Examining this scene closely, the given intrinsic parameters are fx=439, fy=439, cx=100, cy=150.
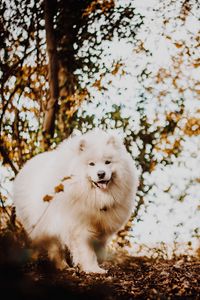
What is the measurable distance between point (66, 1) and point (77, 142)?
12.2 ft

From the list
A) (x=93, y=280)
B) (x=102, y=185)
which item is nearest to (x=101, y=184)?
(x=102, y=185)

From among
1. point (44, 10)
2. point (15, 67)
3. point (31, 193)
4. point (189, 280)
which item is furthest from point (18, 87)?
point (189, 280)

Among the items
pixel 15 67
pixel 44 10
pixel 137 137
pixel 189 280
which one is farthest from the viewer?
pixel 137 137

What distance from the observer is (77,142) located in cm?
504

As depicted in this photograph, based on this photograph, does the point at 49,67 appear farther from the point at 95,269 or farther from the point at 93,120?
the point at 95,269

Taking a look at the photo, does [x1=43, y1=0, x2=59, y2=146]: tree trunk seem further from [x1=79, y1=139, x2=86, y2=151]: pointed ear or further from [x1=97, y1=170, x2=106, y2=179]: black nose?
[x1=97, y1=170, x2=106, y2=179]: black nose

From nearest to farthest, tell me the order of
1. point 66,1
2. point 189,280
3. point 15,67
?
point 189,280 < point 15,67 < point 66,1

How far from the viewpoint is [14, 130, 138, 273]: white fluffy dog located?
4820 millimetres

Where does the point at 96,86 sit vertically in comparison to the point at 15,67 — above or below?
above

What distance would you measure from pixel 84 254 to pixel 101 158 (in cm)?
106

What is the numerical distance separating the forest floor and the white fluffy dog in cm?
38

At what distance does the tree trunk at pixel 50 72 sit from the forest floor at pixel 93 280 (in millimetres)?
2251

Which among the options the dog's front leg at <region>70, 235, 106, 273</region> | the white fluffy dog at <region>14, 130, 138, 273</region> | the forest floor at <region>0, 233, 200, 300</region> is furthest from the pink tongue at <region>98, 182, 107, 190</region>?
the forest floor at <region>0, 233, 200, 300</region>

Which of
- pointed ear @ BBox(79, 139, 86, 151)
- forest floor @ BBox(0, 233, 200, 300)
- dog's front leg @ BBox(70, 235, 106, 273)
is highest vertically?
pointed ear @ BBox(79, 139, 86, 151)
